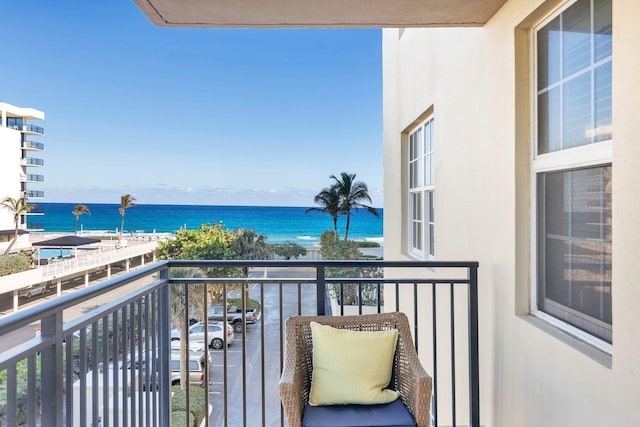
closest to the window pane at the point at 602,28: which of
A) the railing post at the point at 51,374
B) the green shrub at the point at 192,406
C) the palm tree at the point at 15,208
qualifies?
the railing post at the point at 51,374

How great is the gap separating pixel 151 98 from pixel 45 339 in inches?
1409

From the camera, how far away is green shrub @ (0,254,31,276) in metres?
15.3

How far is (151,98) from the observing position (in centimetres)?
3284

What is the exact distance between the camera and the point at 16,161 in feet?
76.5

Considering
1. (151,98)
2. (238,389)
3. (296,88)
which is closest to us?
(238,389)

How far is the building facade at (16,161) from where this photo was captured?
21.0 meters

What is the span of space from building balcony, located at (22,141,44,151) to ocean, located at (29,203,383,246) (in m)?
7.12

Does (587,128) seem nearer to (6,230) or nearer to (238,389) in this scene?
(238,389)

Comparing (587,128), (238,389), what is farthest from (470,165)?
(238,389)

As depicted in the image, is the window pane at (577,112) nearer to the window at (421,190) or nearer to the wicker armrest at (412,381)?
the wicker armrest at (412,381)

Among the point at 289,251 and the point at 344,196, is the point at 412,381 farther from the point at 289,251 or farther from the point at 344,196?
the point at 344,196

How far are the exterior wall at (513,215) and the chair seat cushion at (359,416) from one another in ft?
2.09

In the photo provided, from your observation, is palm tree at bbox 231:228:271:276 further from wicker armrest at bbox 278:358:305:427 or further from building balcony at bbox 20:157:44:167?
building balcony at bbox 20:157:44:167

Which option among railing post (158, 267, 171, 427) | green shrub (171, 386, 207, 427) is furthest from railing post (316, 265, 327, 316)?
green shrub (171, 386, 207, 427)
